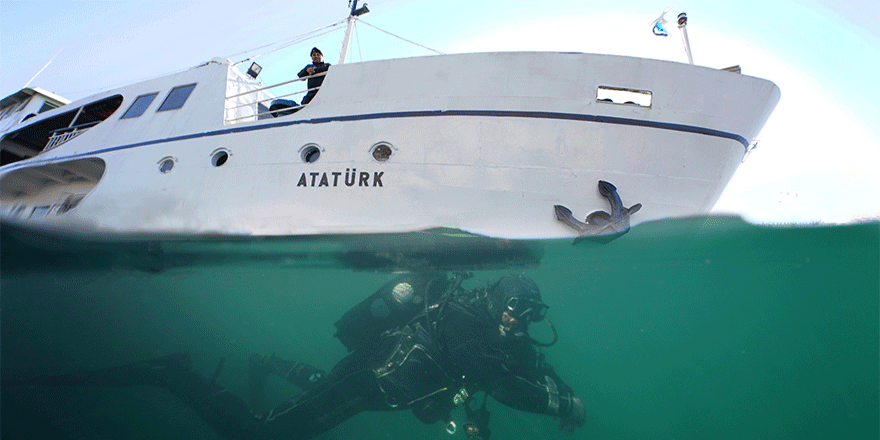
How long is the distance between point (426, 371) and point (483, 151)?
8.20 feet

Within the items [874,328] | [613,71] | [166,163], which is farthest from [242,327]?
[874,328]

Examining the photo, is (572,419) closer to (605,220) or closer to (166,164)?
(605,220)

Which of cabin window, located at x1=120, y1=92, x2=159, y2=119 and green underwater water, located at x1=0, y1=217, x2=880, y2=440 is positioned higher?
cabin window, located at x1=120, y1=92, x2=159, y2=119

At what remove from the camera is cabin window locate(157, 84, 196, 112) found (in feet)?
19.4

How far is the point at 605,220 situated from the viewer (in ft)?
12.7

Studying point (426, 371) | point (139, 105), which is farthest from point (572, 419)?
point (139, 105)

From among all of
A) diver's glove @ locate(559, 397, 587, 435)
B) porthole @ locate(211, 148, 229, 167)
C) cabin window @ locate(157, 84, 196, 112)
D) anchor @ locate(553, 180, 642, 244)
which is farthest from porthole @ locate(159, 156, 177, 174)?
diver's glove @ locate(559, 397, 587, 435)

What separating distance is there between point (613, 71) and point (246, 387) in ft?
23.4

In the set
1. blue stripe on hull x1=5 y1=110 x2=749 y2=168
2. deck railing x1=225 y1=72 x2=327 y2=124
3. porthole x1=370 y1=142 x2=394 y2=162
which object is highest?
deck railing x1=225 y1=72 x2=327 y2=124

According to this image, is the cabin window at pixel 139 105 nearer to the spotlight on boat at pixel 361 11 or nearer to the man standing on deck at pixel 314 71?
the man standing on deck at pixel 314 71

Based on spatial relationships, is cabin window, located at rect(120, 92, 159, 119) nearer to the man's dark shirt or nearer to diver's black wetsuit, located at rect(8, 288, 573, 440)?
the man's dark shirt

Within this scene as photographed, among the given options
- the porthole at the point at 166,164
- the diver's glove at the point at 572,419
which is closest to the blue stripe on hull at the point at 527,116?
the porthole at the point at 166,164

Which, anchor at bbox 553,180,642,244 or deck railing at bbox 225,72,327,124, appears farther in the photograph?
deck railing at bbox 225,72,327,124

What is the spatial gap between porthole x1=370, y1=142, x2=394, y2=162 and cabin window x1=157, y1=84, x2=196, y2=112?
12.4ft
